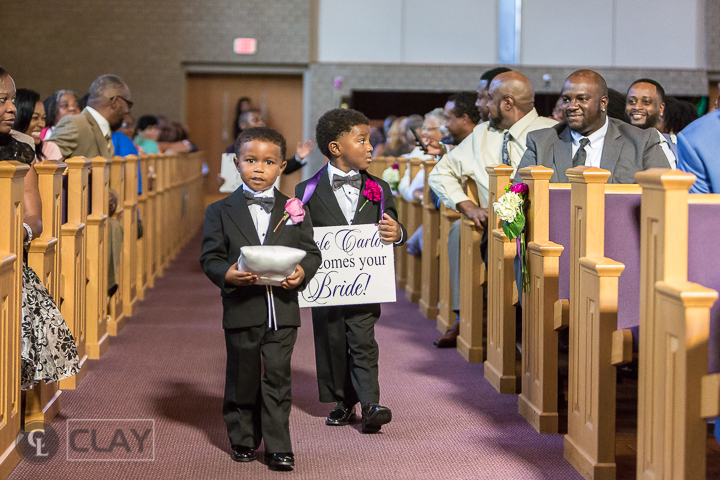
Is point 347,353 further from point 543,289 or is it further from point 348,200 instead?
point 543,289

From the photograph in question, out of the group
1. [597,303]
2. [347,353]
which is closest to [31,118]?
[347,353]

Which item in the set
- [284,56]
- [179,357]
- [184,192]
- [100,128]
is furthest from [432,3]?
[179,357]

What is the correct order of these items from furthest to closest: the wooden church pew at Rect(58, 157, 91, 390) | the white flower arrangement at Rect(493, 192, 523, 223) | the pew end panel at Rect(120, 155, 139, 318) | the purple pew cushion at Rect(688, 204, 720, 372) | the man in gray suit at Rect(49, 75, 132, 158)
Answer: the pew end panel at Rect(120, 155, 139, 318) → the man in gray suit at Rect(49, 75, 132, 158) → the wooden church pew at Rect(58, 157, 91, 390) → the white flower arrangement at Rect(493, 192, 523, 223) → the purple pew cushion at Rect(688, 204, 720, 372)

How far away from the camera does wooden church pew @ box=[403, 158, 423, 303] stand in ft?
21.2

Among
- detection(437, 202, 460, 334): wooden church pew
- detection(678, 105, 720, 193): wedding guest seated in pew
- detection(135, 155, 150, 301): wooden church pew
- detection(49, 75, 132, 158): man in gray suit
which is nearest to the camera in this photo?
detection(678, 105, 720, 193): wedding guest seated in pew

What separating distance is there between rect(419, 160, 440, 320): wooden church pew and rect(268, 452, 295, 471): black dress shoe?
3106 millimetres

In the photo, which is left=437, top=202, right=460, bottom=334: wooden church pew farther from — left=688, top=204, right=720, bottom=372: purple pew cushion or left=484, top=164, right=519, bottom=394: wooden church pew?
left=688, top=204, right=720, bottom=372: purple pew cushion

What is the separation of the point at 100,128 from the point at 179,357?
5.00ft

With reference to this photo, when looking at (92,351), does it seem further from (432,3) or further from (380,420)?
(432,3)

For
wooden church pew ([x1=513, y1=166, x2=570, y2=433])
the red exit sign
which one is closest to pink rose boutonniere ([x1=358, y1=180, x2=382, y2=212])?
wooden church pew ([x1=513, y1=166, x2=570, y2=433])

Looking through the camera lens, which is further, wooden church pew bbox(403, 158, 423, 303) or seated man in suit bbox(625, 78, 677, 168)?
wooden church pew bbox(403, 158, 423, 303)

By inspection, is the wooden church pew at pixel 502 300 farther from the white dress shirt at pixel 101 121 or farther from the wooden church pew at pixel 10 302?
the white dress shirt at pixel 101 121

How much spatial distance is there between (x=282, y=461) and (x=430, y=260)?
128 inches

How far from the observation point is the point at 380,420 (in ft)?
10.3
